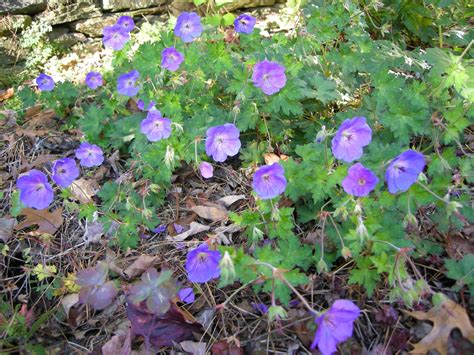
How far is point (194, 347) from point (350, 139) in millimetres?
1025

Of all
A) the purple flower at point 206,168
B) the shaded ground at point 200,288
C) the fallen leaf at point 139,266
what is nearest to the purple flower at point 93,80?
the shaded ground at point 200,288

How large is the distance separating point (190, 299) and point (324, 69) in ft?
5.19

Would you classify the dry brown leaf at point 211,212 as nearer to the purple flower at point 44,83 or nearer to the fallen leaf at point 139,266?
the fallen leaf at point 139,266

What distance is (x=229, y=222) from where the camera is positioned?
2342 mm

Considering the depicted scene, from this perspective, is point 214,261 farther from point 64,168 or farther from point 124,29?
point 124,29

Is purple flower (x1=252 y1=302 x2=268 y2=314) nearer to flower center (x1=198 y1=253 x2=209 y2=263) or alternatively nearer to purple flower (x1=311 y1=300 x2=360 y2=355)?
flower center (x1=198 y1=253 x2=209 y2=263)

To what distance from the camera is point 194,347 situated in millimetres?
1831

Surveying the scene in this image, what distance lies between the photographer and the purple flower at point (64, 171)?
2.21m

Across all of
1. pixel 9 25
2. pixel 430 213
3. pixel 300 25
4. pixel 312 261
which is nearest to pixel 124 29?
pixel 300 25

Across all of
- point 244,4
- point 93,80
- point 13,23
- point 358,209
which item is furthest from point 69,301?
point 244,4

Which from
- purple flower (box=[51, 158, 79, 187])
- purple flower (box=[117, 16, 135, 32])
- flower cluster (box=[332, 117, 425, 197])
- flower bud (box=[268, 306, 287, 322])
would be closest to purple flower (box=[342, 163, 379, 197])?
flower cluster (box=[332, 117, 425, 197])

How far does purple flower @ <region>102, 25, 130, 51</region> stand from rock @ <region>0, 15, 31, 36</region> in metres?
1.41

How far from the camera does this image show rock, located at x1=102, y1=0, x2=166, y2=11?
4.10 m

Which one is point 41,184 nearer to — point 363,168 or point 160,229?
point 160,229
